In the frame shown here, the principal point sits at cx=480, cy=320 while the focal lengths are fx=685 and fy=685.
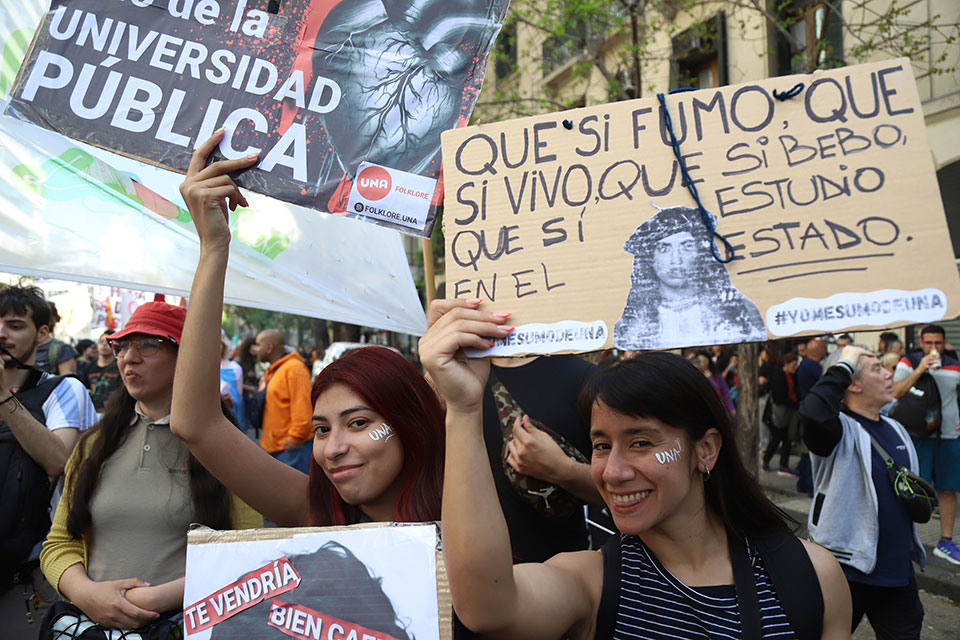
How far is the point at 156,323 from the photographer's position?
2.62m

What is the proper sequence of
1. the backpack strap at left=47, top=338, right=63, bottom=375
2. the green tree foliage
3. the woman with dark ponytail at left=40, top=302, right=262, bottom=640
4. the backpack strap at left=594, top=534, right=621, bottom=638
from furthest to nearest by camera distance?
1. the green tree foliage
2. the backpack strap at left=47, top=338, right=63, bottom=375
3. the woman with dark ponytail at left=40, top=302, right=262, bottom=640
4. the backpack strap at left=594, top=534, right=621, bottom=638

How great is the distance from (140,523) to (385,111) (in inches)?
65.2

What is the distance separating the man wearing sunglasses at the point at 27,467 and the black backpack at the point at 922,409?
22.3 ft

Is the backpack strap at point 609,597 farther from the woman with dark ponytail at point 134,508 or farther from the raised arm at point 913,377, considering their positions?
the raised arm at point 913,377

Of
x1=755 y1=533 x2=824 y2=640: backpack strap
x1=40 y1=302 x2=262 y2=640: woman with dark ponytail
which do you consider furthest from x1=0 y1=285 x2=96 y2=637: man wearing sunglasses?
x1=755 y1=533 x2=824 y2=640: backpack strap

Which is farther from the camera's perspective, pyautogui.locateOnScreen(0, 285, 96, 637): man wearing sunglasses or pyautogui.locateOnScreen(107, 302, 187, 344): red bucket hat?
pyautogui.locateOnScreen(0, 285, 96, 637): man wearing sunglasses

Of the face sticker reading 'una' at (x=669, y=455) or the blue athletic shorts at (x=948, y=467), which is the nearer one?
the face sticker reading 'una' at (x=669, y=455)

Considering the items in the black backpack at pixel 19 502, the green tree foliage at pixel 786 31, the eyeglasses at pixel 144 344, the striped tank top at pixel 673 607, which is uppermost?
the green tree foliage at pixel 786 31

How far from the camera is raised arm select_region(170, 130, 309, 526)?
6.29ft

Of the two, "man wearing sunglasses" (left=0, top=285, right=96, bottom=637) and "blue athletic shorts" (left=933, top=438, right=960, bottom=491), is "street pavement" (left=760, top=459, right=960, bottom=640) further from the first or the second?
"man wearing sunglasses" (left=0, top=285, right=96, bottom=637)

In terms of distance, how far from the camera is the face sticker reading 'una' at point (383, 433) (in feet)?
6.22

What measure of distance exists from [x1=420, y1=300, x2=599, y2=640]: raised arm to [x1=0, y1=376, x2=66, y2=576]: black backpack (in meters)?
2.37

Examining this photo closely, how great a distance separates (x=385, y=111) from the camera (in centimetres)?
207

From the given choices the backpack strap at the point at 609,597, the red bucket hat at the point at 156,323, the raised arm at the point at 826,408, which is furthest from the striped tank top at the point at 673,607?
the raised arm at the point at 826,408
